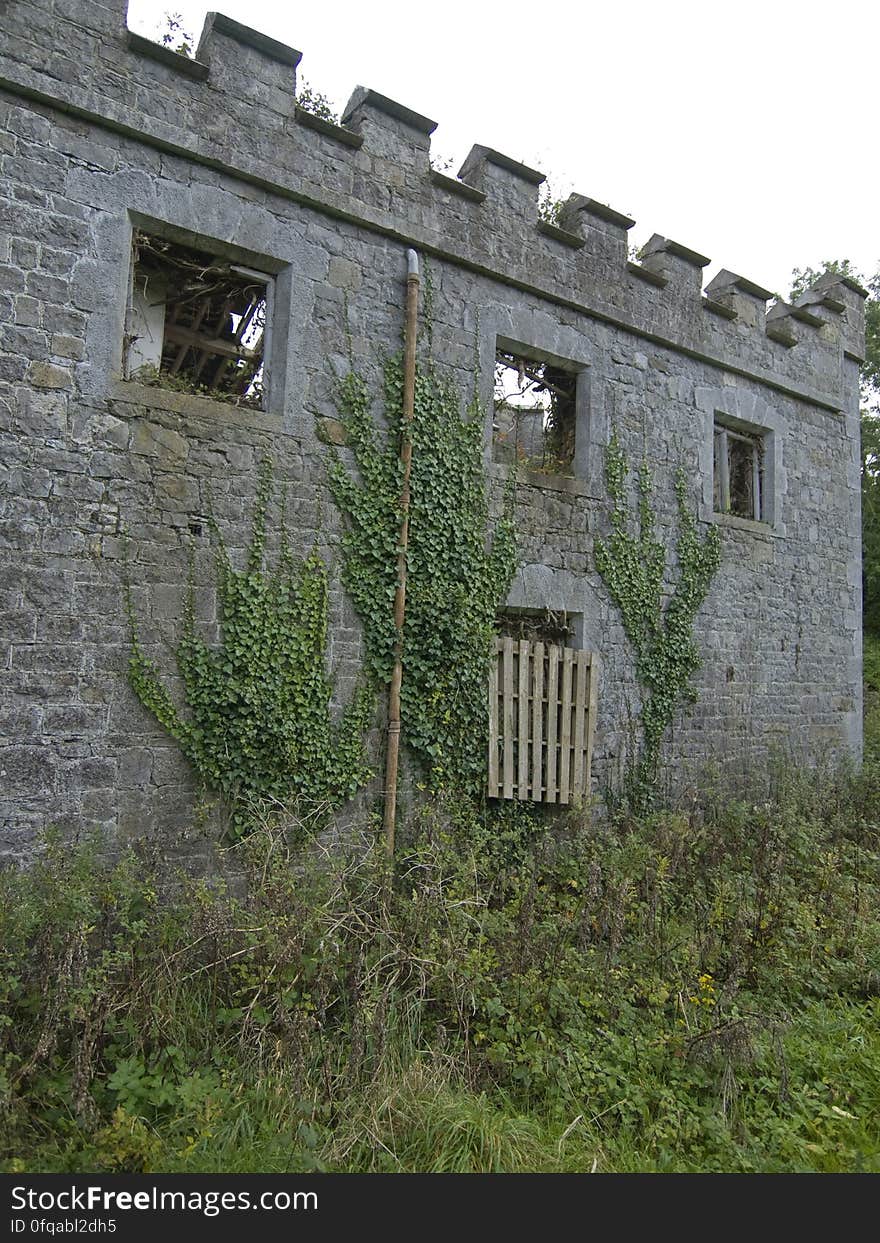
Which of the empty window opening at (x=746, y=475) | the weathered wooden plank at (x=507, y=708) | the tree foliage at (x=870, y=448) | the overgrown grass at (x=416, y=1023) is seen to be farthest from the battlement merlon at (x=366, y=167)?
the tree foliage at (x=870, y=448)

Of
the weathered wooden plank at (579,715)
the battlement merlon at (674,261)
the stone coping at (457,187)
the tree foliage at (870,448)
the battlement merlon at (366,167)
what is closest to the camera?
the battlement merlon at (366,167)

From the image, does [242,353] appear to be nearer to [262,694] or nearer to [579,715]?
[262,694]

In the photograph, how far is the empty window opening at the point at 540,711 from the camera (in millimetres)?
6324

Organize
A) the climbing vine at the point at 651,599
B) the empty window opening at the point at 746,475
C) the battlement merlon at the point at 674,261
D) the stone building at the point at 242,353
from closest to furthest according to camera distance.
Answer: the stone building at the point at 242,353 < the climbing vine at the point at 651,599 < the battlement merlon at the point at 674,261 < the empty window opening at the point at 746,475

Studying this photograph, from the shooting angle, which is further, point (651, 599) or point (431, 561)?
point (651, 599)

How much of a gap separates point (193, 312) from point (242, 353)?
0.74 metres

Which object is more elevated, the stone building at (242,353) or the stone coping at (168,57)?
the stone coping at (168,57)

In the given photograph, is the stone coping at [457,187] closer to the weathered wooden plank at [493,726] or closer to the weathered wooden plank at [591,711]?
the weathered wooden plank at [493,726]

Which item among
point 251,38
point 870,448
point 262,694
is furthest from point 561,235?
point 870,448

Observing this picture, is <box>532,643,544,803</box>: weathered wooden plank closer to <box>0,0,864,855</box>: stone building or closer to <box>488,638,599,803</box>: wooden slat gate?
<box>488,638,599,803</box>: wooden slat gate

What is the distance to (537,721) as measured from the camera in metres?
6.50

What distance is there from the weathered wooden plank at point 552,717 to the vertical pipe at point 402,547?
142 centimetres

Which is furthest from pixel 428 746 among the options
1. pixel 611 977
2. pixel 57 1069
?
pixel 57 1069

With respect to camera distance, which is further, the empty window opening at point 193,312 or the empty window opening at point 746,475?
the empty window opening at point 746,475
